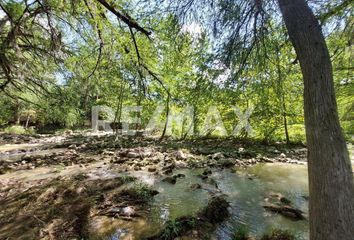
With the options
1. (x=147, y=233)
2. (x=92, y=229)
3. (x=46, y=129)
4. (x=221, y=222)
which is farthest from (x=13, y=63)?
(x=46, y=129)

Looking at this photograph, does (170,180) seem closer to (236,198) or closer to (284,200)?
(236,198)

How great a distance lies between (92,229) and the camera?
288 cm

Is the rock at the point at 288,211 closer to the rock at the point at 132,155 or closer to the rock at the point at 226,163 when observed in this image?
the rock at the point at 226,163

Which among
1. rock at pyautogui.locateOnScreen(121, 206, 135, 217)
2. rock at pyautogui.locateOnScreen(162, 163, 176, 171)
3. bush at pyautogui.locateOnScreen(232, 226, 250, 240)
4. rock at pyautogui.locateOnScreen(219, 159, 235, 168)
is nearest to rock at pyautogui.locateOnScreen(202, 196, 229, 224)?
bush at pyautogui.locateOnScreen(232, 226, 250, 240)

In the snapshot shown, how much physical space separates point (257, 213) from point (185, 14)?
329 centimetres

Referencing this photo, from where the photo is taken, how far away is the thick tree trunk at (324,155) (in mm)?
1879

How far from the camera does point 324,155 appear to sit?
6.40 ft

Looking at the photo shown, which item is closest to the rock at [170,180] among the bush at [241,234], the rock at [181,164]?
the rock at [181,164]

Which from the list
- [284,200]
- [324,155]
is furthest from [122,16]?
[284,200]

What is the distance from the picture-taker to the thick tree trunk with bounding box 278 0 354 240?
1.88 m

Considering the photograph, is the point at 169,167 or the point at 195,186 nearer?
the point at 195,186

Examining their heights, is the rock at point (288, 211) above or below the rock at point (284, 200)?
below

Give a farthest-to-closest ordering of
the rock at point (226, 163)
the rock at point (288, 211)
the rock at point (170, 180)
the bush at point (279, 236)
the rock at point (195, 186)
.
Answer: the rock at point (226, 163) < the rock at point (170, 180) < the rock at point (195, 186) < the rock at point (288, 211) < the bush at point (279, 236)

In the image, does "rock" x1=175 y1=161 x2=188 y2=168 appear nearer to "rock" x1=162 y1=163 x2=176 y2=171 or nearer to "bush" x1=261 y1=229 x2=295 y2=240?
"rock" x1=162 y1=163 x2=176 y2=171
